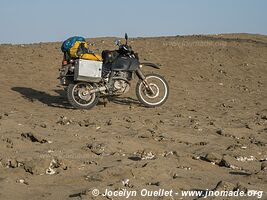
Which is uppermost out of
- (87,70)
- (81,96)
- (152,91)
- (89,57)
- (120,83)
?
(89,57)

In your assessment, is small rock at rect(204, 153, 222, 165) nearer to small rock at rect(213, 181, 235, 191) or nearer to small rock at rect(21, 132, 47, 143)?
small rock at rect(213, 181, 235, 191)

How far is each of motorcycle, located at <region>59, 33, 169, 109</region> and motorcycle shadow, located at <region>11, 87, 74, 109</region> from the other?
1.47 ft

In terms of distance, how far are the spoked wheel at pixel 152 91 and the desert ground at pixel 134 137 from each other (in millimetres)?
169

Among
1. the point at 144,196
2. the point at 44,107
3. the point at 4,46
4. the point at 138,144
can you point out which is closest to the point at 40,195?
the point at 144,196

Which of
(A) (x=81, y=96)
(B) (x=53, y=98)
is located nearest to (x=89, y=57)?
(A) (x=81, y=96)

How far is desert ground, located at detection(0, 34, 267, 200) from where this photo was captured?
4172 millimetres

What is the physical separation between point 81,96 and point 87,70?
0.46 metres

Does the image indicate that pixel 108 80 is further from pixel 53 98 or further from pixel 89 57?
pixel 53 98

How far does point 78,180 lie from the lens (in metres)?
4.20

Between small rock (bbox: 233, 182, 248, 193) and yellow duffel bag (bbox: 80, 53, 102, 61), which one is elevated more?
yellow duffel bag (bbox: 80, 53, 102, 61)

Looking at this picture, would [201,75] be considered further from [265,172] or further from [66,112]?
[265,172]

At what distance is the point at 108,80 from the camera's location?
335 inches

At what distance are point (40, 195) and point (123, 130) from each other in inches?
110

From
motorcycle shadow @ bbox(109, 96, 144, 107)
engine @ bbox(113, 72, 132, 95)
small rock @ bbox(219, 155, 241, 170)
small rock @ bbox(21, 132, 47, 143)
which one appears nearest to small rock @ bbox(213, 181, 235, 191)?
small rock @ bbox(219, 155, 241, 170)
